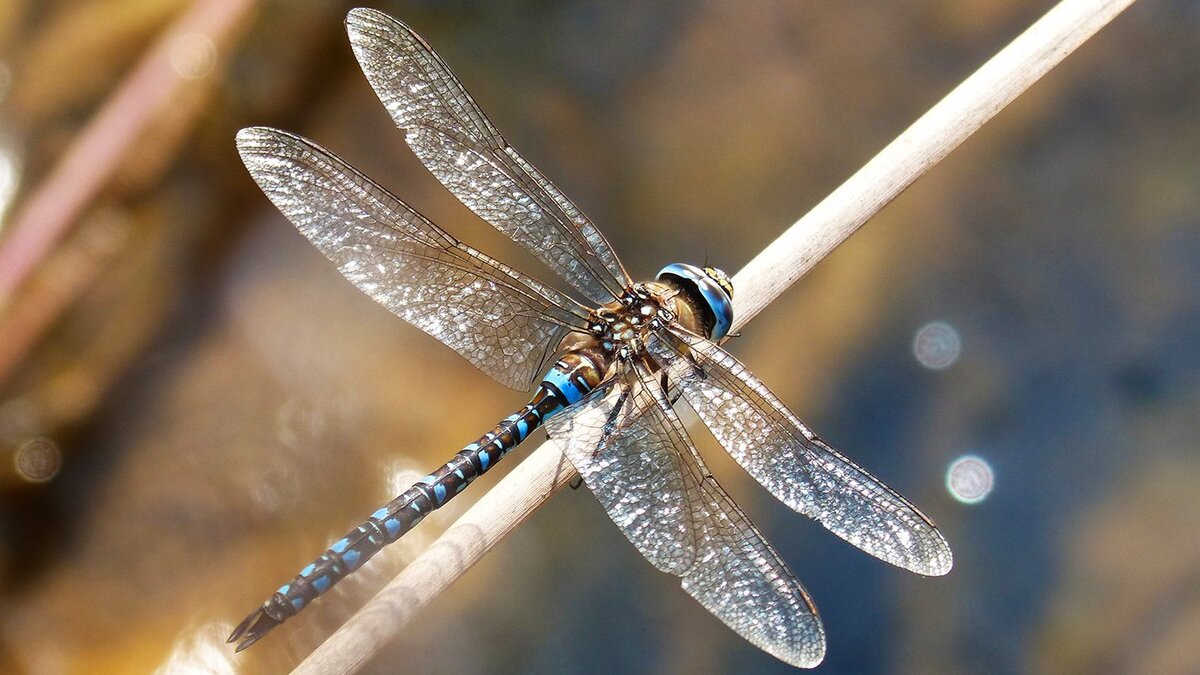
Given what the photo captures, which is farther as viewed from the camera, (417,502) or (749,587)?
(417,502)

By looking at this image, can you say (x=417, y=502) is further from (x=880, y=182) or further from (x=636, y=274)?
(x=880, y=182)

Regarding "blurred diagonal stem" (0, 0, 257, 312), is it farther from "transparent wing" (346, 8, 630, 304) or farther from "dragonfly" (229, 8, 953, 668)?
"transparent wing" (346, 8, 630, 304)

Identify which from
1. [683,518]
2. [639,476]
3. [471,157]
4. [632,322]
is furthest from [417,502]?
[471,157]

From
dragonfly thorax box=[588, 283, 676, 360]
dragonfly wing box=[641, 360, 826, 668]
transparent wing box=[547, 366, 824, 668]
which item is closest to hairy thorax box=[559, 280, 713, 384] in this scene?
dragonfly thorax box=[588, 283, 676, 360]

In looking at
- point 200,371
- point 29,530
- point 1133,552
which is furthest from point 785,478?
point 29,530

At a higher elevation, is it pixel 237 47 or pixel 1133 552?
pixel 237 47

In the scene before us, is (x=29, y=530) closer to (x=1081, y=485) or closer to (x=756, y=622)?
(x=756, y=622)
